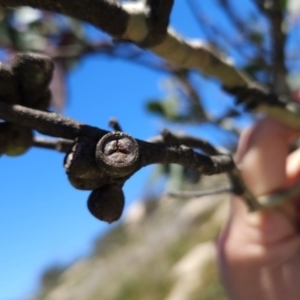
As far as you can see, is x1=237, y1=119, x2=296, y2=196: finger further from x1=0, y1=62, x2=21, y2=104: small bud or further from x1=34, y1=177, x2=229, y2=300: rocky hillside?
x1=34, y1=177, x2=229, y2=300: rocky hillside

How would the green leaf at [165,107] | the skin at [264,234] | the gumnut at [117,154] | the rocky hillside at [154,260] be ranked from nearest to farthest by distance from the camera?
the gumnut at [117,154], the skin at [264,234], the green leaf at [165,107], the rocky hillside at [154,260]

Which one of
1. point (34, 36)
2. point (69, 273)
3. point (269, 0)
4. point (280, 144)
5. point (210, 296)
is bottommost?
point (69, 273)

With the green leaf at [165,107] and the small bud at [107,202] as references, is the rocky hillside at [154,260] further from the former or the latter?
the small bud at [107,202]

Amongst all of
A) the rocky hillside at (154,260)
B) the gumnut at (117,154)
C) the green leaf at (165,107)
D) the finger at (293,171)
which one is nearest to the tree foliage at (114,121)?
the gumnut at (117,154)

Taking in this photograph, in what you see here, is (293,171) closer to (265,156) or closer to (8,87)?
(265,156)

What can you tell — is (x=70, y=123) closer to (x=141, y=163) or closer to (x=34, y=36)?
(x=141, y=163)

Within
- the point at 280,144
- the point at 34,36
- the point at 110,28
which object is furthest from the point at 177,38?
the point at 34,36

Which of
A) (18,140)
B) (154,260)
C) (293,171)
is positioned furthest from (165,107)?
(154,260)
